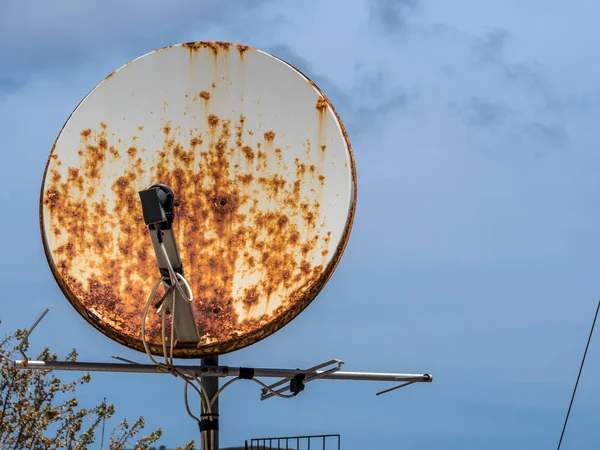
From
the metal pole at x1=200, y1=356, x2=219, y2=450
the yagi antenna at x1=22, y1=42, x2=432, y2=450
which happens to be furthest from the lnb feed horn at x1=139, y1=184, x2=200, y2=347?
the metal pole at x1=200, y1=356, x2=219, y2=450

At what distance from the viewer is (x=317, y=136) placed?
264 inches

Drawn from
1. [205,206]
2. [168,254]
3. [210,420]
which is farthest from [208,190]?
[210,420]

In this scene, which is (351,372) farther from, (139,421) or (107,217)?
(139,421)

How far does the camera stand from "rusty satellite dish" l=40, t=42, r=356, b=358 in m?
6.39

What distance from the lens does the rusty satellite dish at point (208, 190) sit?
6395mm

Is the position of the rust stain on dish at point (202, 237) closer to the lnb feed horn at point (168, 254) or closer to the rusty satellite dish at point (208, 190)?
the rusty satellite dish at point (208, 190)

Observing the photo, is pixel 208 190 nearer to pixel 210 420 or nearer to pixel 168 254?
pixel 168 254

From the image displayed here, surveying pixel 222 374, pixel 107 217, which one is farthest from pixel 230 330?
pixel 107 217

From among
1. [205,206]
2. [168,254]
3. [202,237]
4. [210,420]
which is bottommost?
[210,420]

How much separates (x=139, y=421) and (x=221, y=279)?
10.2 m

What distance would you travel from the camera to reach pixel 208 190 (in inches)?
271

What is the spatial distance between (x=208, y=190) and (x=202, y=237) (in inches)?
12.4

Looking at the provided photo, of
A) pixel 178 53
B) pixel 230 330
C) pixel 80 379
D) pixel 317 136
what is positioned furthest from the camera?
pixel 80 379

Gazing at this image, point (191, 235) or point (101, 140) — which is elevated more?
point (101, 140)
